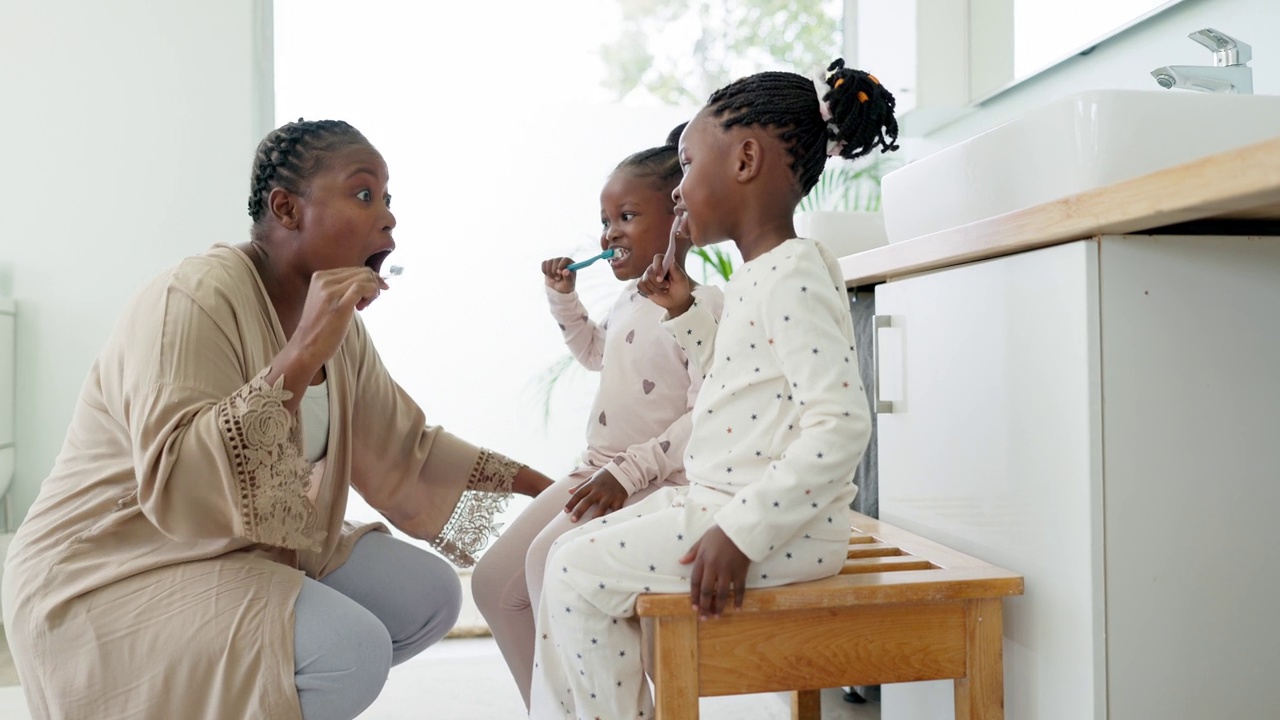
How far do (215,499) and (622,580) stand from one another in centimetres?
49

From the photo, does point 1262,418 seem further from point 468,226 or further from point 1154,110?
point 468,226

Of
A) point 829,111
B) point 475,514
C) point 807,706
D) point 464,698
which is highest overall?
point 829,111

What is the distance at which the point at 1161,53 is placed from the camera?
1688 millimetres

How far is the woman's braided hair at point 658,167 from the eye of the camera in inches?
59.9

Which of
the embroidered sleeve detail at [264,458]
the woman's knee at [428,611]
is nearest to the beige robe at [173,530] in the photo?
the embroidered sleeve detail at [264,458]

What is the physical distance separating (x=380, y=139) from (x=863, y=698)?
1937mm

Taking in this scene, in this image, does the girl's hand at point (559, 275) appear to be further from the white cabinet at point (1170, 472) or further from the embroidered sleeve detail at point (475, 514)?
the white cabinet at point (1170, 472)

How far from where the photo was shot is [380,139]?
2.78m

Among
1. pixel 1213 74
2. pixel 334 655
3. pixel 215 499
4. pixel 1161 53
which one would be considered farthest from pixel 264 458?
pixel 1161 53

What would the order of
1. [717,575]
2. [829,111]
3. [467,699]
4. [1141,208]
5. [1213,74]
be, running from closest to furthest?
[1141,208], [717,575], [829,111], [1213,74], [467,699]

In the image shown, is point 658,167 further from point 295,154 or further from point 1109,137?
point 1109,137

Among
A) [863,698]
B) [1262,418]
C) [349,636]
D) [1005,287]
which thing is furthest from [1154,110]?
[863,698]

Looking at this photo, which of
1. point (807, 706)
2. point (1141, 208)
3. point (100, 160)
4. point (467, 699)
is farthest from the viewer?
point (100, 160)

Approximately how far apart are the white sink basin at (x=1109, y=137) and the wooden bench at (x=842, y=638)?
1.45 ft
